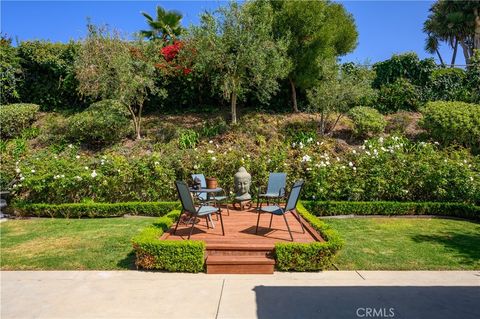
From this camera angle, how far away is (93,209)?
8273 millimetres

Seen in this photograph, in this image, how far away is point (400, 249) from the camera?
18.8 feet

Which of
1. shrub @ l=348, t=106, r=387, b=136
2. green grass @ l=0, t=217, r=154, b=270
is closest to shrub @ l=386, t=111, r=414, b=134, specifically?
shrub @ l=348, t=106, r=387, b=136

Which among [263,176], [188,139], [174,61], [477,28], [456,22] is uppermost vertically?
[456,22]

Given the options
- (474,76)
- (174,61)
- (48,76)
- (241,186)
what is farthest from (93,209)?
(474,76)

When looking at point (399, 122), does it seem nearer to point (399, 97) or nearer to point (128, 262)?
point (399, 97)

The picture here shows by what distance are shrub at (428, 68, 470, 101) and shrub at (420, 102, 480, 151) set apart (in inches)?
102

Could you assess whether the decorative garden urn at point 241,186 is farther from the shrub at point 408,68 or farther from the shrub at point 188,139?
the shrub at point 408,68

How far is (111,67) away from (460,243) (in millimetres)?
10940

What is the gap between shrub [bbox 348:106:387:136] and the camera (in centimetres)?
1240

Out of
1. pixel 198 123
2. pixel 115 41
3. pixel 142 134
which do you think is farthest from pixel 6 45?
pixel 198 123

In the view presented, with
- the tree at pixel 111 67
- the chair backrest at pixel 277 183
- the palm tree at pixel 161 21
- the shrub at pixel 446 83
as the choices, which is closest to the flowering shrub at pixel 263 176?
the chair backrest at pixel 277 183

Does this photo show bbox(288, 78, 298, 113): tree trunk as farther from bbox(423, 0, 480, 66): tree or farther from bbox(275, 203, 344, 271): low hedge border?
bbox(423, 0, 480, 66): tree

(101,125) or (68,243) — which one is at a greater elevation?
(101,125)

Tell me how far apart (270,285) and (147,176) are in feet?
17.1
